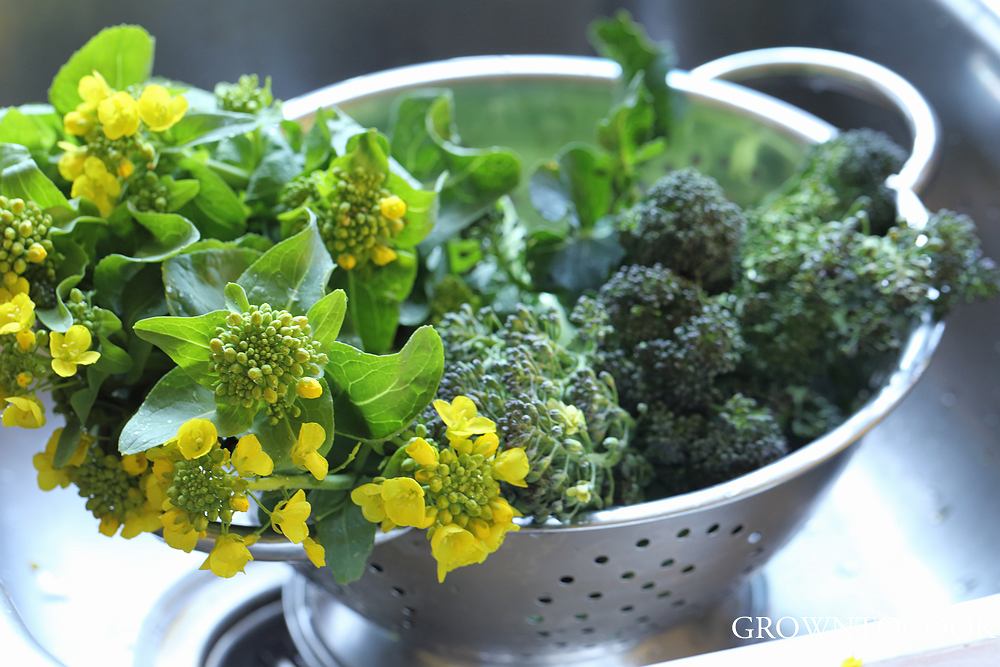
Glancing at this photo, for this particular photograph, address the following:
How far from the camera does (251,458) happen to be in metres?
0.47

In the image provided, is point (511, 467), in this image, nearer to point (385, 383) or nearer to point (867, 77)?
point (385, 383)

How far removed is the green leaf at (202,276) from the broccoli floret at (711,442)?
0.89 feet

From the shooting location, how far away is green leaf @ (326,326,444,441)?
500 mm

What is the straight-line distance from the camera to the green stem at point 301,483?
0.50 metres

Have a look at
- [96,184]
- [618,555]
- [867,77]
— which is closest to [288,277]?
[96,184]

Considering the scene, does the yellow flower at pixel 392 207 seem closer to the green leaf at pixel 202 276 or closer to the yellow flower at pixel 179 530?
the green leaf at pixel 202 276

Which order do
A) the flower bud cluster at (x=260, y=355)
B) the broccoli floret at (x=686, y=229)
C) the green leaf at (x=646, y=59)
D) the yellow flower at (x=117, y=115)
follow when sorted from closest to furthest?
1. the flower bud cluster at (x=260, y=355)
2. the yellow flower at (x=117, y=115)
3. the broccoli floret at (x=686, y=229)
4. the green leaf at (x=646, y=59)

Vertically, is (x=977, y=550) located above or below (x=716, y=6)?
below

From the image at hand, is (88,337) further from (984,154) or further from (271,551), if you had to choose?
(984,154)

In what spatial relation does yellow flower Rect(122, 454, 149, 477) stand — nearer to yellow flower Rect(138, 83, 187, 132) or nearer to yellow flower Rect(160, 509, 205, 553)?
yellow flower Rect(160, 509, 205, 553)

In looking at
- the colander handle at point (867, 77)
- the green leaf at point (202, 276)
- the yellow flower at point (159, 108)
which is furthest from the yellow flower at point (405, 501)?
the colander handle at point (867, 77)

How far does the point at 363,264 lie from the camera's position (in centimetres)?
59

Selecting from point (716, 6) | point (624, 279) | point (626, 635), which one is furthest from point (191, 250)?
point (716, 6)

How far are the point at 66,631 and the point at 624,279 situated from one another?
483mm
